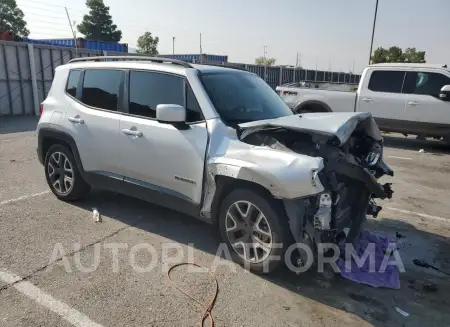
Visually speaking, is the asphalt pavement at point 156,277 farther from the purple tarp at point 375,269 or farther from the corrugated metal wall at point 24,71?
the corrugated metal wall at point 24,71

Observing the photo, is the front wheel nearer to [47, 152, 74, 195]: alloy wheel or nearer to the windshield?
the windshield

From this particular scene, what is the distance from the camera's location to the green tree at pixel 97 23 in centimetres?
6072

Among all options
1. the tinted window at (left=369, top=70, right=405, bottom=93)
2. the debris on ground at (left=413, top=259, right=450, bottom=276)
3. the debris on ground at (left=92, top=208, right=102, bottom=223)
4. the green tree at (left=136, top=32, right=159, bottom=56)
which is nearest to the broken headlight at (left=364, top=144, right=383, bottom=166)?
the debris on ground at (left=413, top=259, right=450, bottom=276)

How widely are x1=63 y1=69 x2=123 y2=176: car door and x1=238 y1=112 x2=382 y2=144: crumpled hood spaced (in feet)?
5.40

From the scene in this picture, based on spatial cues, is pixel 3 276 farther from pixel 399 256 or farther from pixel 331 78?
pixel 331 78

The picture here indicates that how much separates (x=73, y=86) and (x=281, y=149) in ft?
10.0

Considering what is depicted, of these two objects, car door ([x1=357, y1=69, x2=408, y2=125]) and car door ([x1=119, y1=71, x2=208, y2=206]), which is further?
car door ([x1=357, y1=69, x2=408, y2=125])

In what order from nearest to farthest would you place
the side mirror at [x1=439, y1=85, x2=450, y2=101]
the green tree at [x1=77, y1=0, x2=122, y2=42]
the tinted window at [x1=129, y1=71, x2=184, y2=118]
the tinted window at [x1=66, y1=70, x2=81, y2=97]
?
the tinted window at [x1=129, y1=71, x2=184, y2=118], the tinted window at [x1=66, y1=70, x2=81, y2=97], the side mirror at [x1=439, y1=85, x2=450, y2=101], the green tree at [x1=77, y1=0, x2=122, y2=42]

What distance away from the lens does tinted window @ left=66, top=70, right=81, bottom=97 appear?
4.97 m

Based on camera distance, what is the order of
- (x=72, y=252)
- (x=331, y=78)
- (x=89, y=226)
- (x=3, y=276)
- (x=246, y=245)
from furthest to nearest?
(x=331, y=78) < (x=89, y=226) < (x=72, y=252) < (x=246, y=245) < (x=3, y=276)

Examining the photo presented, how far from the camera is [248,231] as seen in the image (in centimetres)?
356

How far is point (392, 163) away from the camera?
8516 millimetres

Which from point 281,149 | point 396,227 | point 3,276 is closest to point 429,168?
point 396,227

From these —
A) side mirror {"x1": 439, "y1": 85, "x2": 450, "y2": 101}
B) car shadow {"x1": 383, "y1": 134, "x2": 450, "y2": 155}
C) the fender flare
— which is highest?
side mirror {"x1": 439, "y1": 85, "x2": 450, "y2": 101}
